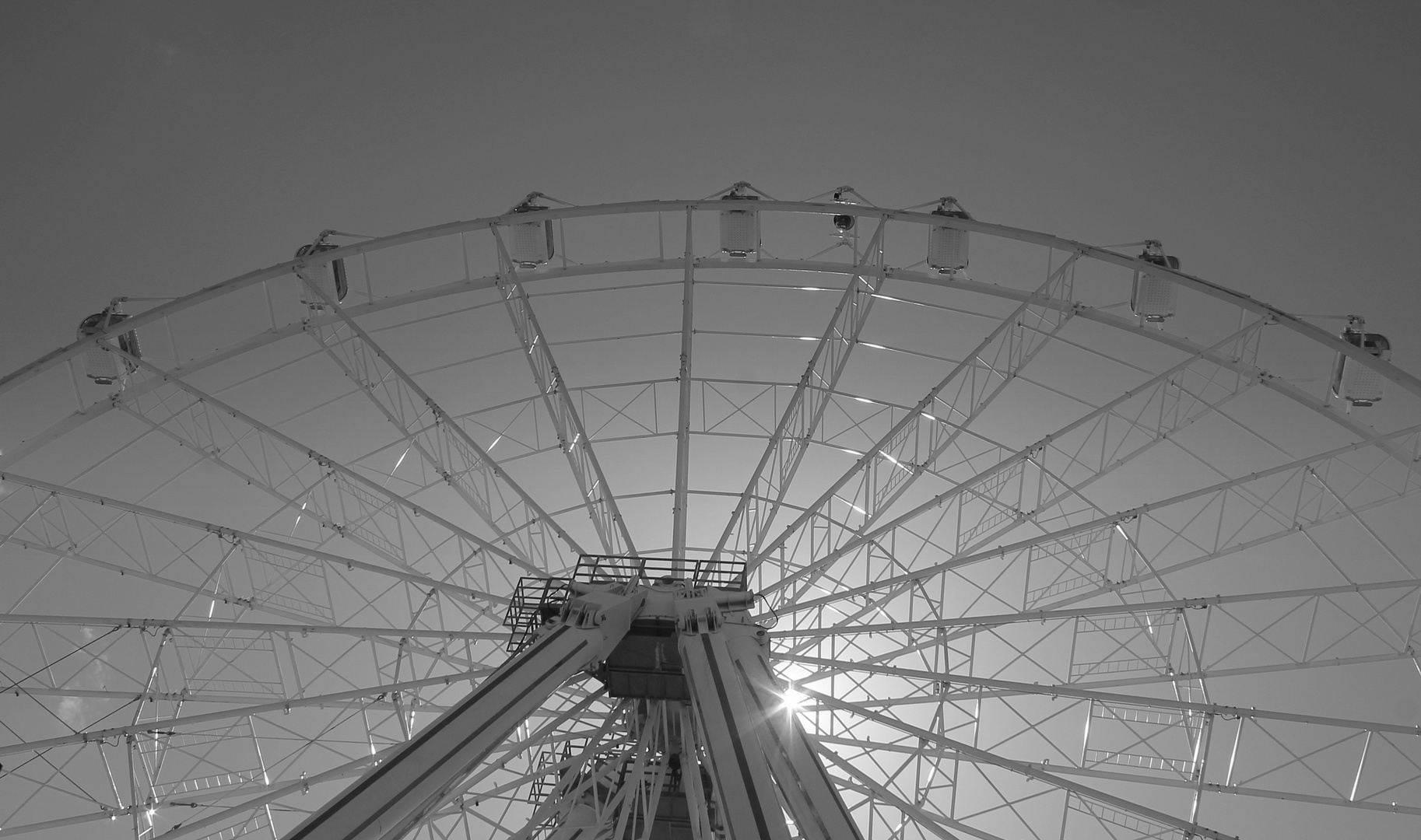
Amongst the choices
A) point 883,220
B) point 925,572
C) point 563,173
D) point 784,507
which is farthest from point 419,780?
point 784,507

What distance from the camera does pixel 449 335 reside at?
3919 centimetres

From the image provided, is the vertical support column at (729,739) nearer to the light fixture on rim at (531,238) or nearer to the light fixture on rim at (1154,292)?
the light fixture on rim at (531,238)

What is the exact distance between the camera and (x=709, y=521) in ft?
156

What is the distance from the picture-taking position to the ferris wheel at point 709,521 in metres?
25.3

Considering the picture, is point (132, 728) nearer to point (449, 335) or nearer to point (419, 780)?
point (419, 780)

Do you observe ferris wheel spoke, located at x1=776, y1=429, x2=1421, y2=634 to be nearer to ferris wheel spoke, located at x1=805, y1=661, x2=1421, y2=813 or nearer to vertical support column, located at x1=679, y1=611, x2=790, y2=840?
ferris wheel spoke, located at x1=805, y1=661, x2=1421, y2=813

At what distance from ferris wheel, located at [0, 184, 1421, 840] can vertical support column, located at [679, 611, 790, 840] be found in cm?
24

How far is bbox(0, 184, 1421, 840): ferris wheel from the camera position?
2531 centimetres

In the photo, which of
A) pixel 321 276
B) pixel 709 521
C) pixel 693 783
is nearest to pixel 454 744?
pixel 693 783

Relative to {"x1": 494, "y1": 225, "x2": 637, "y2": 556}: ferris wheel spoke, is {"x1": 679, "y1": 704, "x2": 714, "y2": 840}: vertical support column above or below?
below

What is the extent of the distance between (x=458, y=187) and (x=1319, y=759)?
142 feet

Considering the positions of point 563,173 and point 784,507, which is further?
point 784,507

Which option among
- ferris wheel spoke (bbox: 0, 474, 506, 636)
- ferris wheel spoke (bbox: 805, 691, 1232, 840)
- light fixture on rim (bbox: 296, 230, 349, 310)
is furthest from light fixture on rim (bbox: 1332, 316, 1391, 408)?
light fixture on rim (bbox: 296, 230, 349, 310)

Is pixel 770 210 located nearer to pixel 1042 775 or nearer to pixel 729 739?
pixel 1042 775
